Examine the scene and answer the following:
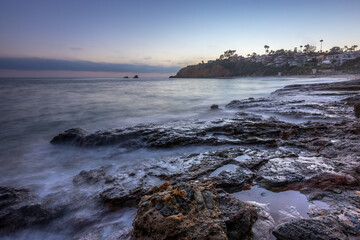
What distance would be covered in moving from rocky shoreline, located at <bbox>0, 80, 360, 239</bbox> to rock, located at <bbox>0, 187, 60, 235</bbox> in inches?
0.5

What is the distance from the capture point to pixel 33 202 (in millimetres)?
3168

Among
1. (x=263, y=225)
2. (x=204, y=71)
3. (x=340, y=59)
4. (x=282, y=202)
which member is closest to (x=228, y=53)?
(x=204, y=71)

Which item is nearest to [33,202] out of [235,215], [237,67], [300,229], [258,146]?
[235,215]

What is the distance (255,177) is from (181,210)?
1.95m

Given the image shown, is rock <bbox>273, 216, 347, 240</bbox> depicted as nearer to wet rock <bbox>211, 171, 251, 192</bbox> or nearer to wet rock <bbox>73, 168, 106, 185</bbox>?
wet rock <bbox>211, 171, 251, 192</bbox>

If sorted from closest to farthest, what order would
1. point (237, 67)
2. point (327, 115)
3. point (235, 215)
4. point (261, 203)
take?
point (235, 215) → point (261, 203) → point (327, 115) → point (237, 67)

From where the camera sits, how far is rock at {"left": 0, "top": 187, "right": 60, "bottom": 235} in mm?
2754

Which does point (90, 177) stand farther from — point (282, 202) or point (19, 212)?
point (282, 202)

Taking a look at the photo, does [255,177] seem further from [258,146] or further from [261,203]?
[258,146]

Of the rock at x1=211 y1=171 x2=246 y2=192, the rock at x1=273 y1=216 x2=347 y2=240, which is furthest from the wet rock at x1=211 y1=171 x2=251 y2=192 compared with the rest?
the rock at x1=273 y1=216 x2=347 y2=240

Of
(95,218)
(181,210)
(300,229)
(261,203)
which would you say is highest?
(181,210)

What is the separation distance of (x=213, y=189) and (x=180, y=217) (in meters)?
0.62

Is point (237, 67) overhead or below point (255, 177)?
overhead

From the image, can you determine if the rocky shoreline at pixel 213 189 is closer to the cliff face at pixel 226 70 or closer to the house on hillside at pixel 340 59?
the house on hillside at pixel 340 59
